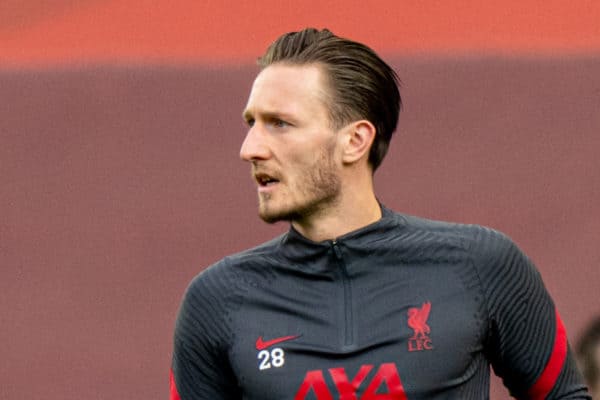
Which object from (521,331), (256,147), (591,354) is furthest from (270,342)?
(591,354)

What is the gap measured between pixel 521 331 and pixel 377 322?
289 millimetres

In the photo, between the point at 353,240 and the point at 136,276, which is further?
the point at 136,276

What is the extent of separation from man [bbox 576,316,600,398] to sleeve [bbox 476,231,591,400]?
1617 millimetres

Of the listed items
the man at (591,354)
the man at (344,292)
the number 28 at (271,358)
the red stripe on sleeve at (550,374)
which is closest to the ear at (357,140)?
the man at (344,292)

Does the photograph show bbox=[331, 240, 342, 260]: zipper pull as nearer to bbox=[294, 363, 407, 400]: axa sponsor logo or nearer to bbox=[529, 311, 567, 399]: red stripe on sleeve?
bbox=[294, 363, 407, 400]: axa sponsor logo

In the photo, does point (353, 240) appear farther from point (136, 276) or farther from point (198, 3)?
point (198, 3)

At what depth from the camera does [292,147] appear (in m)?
2.63

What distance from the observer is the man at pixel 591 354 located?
14.0 ft

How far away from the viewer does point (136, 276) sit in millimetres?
4660

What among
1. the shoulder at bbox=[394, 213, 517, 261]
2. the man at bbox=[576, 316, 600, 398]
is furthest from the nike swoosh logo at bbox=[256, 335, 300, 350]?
the man at bbox=[576, 316, 600, 398]

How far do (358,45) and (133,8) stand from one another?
231 cm

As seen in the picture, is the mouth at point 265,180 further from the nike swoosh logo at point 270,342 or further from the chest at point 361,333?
the nike swoosh logo at point 270,342

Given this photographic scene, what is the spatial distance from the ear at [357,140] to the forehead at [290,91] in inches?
3.1

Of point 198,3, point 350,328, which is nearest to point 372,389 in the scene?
point 350,328
